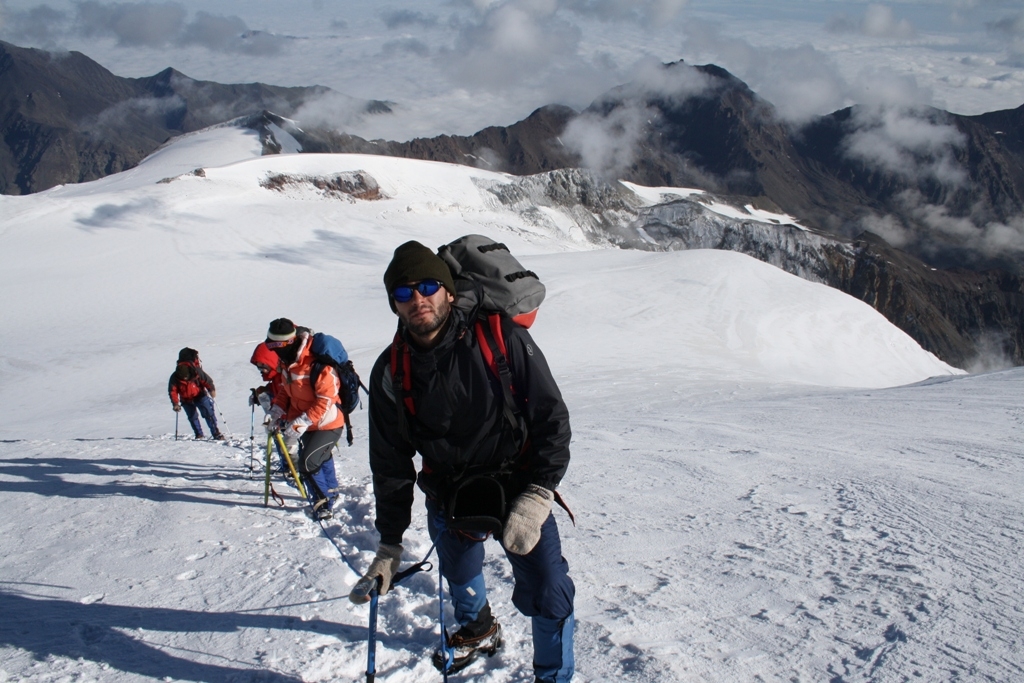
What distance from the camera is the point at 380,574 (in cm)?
273

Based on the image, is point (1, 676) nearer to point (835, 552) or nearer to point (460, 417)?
point (460, 417)

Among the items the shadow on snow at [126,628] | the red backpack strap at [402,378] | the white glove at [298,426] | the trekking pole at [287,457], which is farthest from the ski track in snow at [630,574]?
the red backpack strap at [402,378]

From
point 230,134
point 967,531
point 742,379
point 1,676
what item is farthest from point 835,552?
point 230,134

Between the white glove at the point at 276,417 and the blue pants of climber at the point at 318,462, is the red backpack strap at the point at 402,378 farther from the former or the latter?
the white glove at the point at 276,417

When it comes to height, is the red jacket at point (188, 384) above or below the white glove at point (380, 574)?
below

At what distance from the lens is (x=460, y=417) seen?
2543 millimetres

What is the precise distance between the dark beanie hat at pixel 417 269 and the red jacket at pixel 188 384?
297 inches

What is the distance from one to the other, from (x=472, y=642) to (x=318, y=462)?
89.3 inches

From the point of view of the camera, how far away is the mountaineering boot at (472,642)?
2906mm

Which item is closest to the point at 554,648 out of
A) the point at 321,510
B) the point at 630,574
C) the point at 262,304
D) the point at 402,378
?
the point at 630,574

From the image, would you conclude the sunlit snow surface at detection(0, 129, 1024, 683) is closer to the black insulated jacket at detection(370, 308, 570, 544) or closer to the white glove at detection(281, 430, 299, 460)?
the white glove at detection(281, 430, 299, 460)

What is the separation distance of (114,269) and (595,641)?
2713 centimetres

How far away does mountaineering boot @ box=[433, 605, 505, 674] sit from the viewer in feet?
9.53

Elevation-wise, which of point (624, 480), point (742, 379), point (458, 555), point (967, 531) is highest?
point (458, 555)
